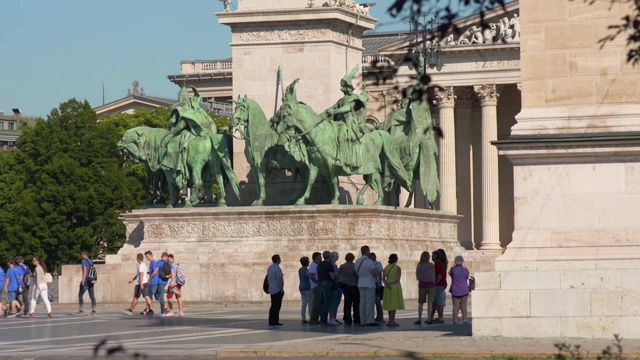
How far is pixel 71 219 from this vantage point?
87.6m

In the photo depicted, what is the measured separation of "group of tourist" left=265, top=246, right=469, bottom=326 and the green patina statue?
14550 mm

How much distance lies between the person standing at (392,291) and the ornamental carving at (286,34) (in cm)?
1791

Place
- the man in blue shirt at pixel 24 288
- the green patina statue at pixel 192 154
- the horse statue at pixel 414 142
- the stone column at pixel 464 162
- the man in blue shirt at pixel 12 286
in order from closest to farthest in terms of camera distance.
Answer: the man in blue shirt at pixel 12 286, the man in blue shirt at pixel 24 288, the green patina statue at pixel 192 154, the horse statue at pixel 414 142, the stone column at pixel 464 162

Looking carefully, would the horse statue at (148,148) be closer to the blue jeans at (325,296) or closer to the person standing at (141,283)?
the person standing at (141,283)

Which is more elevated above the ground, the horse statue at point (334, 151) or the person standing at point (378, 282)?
the horse statue at point (334, 151)

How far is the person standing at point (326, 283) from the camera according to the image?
35.7m

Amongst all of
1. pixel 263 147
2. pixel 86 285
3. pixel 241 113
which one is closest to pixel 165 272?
pixel 86 285

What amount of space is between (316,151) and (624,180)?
2393 cm

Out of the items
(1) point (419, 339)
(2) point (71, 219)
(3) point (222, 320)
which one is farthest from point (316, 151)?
(2) point (71, 219)

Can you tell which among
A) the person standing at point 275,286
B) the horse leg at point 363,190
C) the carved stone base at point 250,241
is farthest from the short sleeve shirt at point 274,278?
the horse leg at point 363,190

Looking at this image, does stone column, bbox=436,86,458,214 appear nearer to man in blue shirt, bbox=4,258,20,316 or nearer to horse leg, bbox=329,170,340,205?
horse leg, bbox=329,170,340,205

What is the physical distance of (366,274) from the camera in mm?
34750

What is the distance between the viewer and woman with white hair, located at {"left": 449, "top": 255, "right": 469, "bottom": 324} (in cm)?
3416

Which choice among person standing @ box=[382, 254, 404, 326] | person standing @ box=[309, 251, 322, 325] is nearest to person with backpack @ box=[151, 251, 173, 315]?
person standing @ box=[309, 251, 322, 325]
